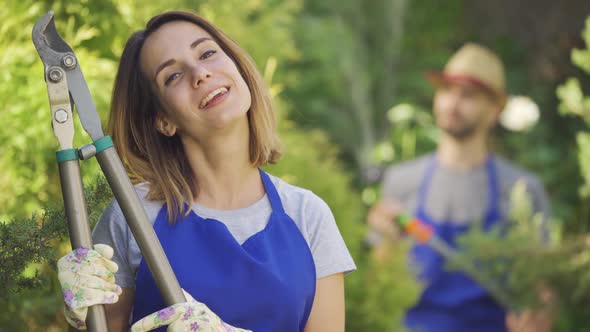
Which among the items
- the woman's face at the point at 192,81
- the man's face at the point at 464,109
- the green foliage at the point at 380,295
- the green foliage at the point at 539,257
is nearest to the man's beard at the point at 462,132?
the man's face at the point at 464,109

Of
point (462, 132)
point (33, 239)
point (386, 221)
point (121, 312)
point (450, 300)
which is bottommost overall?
point (450, 300)

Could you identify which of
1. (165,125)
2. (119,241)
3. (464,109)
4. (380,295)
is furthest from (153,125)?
(464,109)

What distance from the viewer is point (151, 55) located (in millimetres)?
1822

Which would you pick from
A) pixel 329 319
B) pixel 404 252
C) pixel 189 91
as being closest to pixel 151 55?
pixel 189 91

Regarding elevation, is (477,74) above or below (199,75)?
below

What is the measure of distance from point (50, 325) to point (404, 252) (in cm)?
163

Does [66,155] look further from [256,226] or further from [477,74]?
[477,74]

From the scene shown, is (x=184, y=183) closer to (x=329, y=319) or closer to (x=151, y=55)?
(x=151, y=55)

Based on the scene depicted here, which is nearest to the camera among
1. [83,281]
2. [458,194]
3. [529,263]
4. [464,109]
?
[83,281]

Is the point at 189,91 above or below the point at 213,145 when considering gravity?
above

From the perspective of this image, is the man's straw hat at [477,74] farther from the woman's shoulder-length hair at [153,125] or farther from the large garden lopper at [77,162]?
the large garden lopper at [77,162]

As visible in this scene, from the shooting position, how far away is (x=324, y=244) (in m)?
1.86

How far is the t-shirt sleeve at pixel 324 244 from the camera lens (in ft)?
6.04

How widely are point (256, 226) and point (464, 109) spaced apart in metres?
3.12
